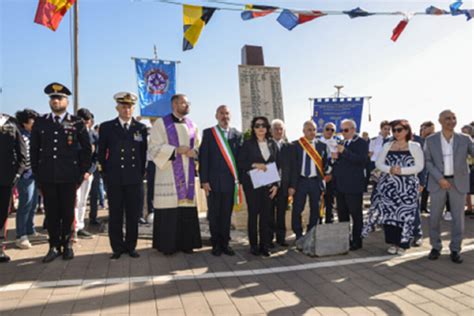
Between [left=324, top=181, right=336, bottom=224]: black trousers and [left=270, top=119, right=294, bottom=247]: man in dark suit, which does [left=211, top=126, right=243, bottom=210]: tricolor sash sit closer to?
[left=270, top=119, right=294, bottom=247]: man in dark suit

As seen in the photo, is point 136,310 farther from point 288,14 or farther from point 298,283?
point 288,14

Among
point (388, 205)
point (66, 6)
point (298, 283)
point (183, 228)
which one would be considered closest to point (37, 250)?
point (183, 228)

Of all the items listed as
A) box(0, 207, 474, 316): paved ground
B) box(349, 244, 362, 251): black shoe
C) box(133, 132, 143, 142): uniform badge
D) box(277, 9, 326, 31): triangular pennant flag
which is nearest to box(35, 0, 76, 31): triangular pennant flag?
box(133, 132, 143, 142): uniform badge

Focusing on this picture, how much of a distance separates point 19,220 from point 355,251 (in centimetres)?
490

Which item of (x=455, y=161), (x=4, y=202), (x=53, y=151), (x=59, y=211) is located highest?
(x=53, y=151)

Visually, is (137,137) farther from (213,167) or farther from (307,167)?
(307,167)

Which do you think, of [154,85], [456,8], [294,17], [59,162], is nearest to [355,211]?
[59,162]

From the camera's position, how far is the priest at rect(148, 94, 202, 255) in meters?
4.62

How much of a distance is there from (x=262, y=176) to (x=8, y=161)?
3235mm

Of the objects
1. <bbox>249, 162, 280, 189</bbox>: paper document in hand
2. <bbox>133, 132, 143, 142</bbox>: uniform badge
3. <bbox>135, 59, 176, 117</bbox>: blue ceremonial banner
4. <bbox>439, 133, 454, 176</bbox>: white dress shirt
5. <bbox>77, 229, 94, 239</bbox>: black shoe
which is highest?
<bbox>135, 59, 176, 117</bbox>: blue ceremonial banner

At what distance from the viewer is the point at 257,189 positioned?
4.64 meters

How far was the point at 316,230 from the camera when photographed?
182 inches

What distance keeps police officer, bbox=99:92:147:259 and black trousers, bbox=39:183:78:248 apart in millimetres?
482

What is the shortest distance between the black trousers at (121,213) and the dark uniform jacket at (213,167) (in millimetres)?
906
